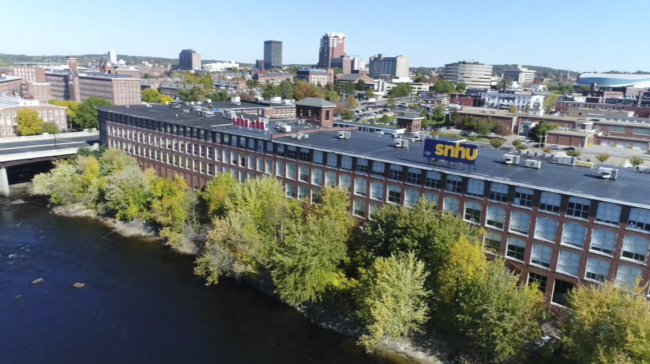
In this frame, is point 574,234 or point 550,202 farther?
point 550,202

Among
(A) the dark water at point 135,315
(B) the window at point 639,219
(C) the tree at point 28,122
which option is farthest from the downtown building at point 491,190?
(C) the tree at point 28,122

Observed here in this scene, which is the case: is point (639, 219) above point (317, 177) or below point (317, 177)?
above

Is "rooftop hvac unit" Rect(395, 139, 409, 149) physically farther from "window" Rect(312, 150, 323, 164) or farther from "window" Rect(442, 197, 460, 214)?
"window" Rect(442, 197, 460, 214)

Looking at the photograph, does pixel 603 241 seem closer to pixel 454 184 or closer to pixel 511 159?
pixel 511 159

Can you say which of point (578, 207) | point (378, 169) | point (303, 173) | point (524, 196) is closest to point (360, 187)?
point (378, 169)

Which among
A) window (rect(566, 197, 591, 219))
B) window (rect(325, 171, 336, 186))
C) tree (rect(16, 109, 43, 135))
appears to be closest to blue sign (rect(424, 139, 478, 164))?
window (rect(566, 197, 591, 219))

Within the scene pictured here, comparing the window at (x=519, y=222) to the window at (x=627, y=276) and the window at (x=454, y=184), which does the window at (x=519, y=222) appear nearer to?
the window at (x=454, y=184)

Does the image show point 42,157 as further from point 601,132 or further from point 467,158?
point 601,132
